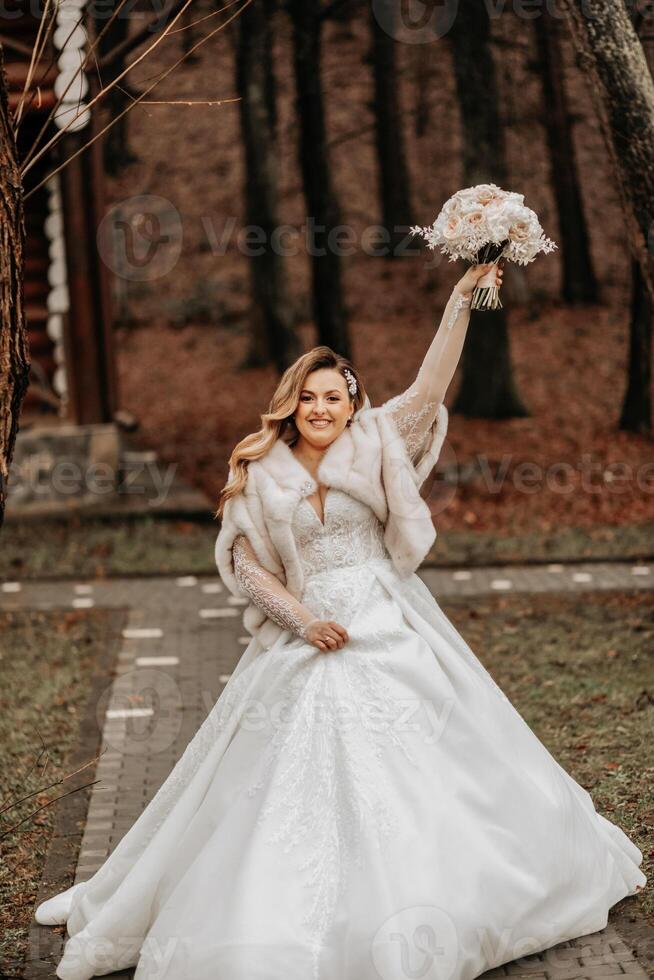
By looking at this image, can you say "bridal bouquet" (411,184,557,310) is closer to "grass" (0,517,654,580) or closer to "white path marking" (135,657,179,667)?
"white path marking" (135,657,179,667)

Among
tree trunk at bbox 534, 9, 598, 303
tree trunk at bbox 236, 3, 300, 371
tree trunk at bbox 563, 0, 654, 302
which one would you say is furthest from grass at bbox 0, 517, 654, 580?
tree trunk at bbox 534, 9, 598, 303

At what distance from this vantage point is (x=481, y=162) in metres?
16.8

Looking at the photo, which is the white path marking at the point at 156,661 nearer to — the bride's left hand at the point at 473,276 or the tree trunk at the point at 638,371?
the bride's left hand at the point at 473,276

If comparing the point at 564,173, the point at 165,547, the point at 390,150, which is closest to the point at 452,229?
the point at 165,547

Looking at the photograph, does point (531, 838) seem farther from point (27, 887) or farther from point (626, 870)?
point (27, 887)

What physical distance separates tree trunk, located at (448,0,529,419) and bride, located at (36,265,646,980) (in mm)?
12205

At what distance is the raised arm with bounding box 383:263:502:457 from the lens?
15.2ft

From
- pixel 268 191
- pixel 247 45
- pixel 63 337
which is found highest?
pixel 247 45

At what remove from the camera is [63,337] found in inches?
581

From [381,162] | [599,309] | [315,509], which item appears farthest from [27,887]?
[381,162]

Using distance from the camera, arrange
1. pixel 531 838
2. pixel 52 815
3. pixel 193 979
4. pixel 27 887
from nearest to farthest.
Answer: pixel 193 979
pixel 531 838
pixel 27 887
pixel 52 815

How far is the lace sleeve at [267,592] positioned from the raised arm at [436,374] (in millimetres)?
686

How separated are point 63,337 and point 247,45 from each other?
5.13m
